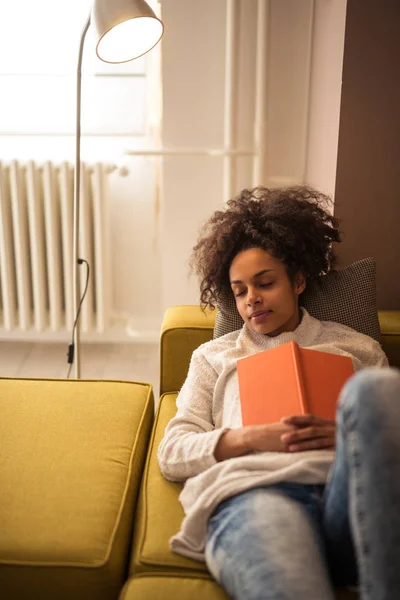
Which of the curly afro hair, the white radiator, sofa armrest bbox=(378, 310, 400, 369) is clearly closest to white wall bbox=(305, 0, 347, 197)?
the curly afro hair

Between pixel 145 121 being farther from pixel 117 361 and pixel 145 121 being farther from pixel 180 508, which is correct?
pixel 180 508

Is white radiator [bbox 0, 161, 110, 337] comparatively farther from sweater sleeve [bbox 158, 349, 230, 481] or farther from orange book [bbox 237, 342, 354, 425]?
orange book [bbox 237, 342, 354, 425]

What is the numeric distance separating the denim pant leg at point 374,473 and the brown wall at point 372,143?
3.26 ft

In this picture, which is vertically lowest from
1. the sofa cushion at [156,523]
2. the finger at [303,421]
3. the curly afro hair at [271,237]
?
A: the sofa cushion at [156,523]

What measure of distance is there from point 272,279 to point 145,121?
1355mm

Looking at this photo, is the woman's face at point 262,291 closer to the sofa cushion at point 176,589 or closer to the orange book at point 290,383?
the orange book at point 290,383

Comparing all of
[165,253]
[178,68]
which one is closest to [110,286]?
[165,253]

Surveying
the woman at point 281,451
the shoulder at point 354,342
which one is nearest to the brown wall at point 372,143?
the woman at point 281,451

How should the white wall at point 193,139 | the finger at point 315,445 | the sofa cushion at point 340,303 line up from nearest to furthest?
the finger at point 315,445 → the sofa cushion at point 340,303 → the white wall at point 193,139

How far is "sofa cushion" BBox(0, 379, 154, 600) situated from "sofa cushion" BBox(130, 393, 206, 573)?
0.10 feet

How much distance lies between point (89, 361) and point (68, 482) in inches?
56.9

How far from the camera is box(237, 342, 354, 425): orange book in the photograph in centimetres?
126

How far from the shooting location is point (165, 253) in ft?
8.64

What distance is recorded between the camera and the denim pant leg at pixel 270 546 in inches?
36.5
